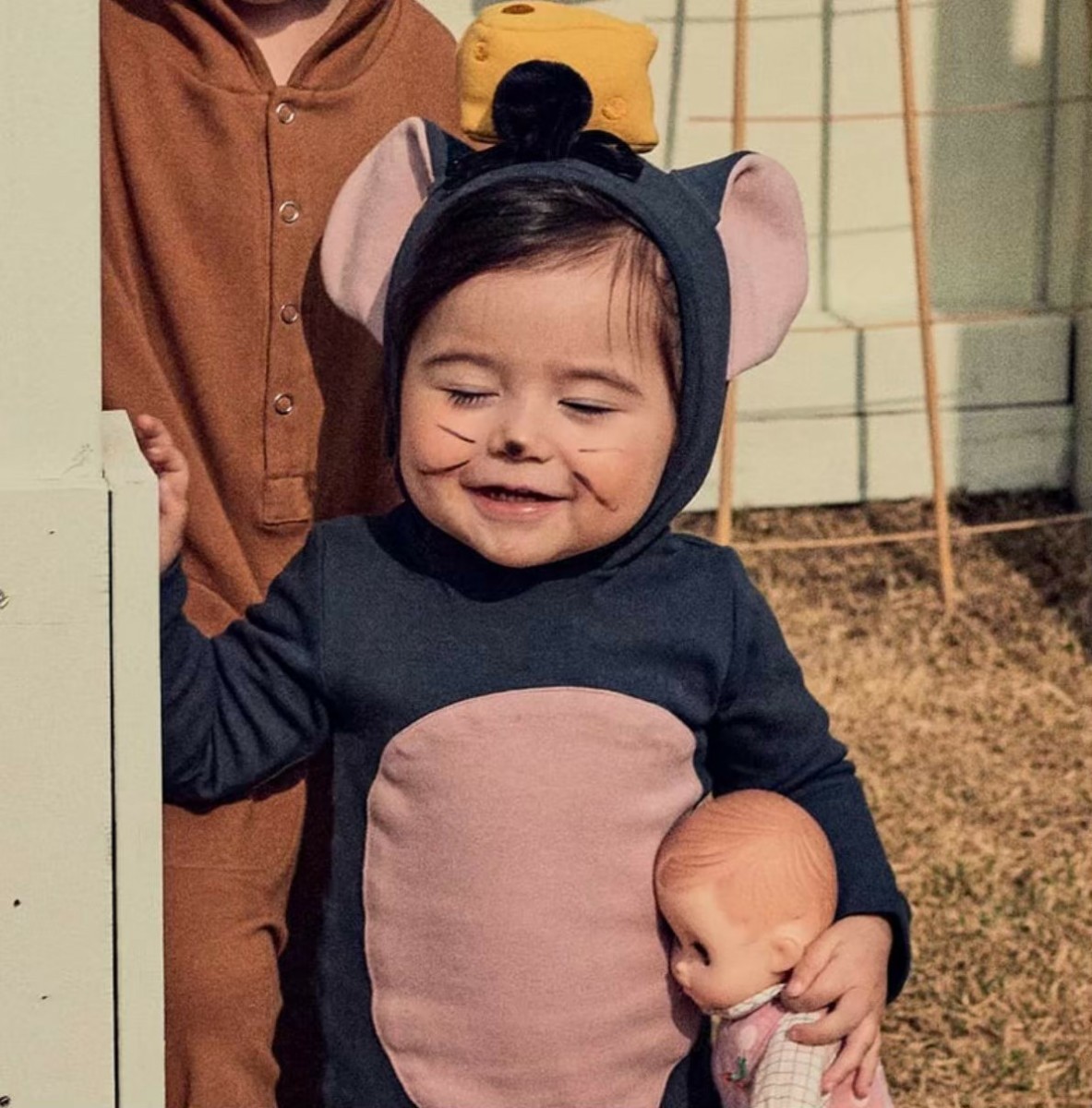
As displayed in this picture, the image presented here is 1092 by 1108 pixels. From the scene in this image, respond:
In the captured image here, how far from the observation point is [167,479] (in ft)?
6.79

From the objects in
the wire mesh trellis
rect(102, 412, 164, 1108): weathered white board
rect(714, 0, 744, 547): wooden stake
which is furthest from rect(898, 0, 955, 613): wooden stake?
rect(102, 412, 164, 1108): weathered white board

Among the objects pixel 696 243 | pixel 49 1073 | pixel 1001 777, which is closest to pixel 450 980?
pixel 49 1073

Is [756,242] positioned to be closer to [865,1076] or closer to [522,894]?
[522,894]

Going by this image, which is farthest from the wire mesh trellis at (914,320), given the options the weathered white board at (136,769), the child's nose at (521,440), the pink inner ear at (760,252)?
the weathered white board at (136,769)

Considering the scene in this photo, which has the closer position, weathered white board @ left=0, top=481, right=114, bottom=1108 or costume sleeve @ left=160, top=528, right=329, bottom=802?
weathered white board @ left=0, top=481, right=114, bottom=1108

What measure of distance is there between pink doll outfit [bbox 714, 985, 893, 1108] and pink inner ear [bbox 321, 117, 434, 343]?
76cm

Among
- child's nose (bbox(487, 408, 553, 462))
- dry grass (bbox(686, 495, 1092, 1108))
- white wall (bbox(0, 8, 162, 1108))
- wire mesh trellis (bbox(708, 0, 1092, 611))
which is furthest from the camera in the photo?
wire mesh trellis (bbox(708, 0, 1092, 611))

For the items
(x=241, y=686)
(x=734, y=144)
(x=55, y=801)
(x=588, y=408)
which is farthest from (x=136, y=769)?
(x=734, y=144)

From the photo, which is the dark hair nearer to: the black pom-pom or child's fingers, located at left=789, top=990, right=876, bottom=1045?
the black pom-pom

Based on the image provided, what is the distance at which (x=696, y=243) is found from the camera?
6.82ft

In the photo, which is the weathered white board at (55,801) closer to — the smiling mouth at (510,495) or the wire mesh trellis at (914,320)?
the smiling mouth at (510,495)

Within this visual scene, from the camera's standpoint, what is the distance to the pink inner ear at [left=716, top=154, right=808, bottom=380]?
2164 millimetres

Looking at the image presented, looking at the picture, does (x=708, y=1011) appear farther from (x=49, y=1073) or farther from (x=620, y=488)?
(x=49, y=1073)

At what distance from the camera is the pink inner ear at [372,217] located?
2145 mm
